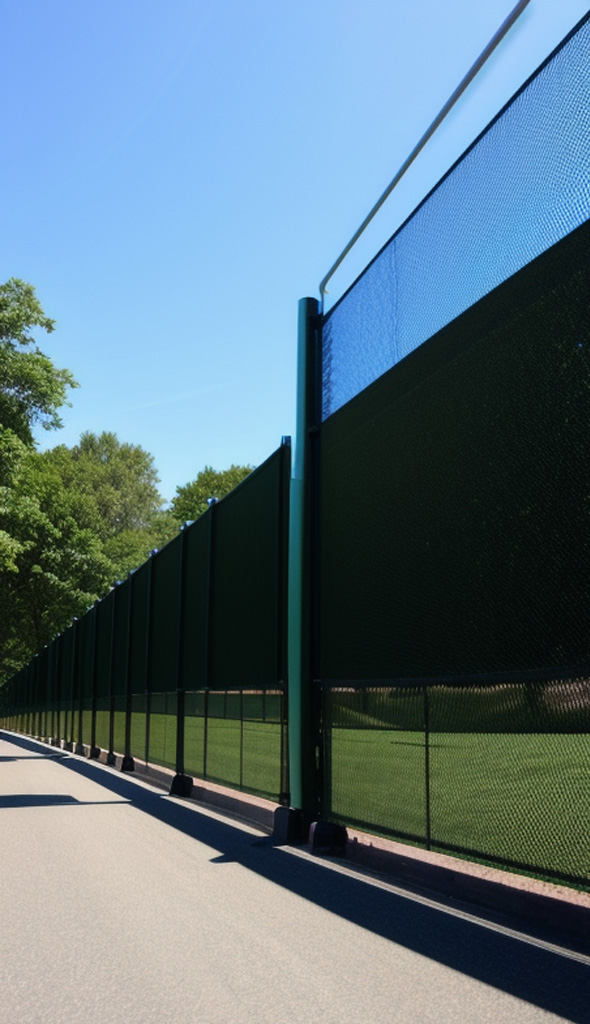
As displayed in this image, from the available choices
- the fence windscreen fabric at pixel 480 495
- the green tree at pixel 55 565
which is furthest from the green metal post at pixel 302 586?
the green tree at pixel 55 565

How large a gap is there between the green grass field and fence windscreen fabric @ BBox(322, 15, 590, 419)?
2.71m

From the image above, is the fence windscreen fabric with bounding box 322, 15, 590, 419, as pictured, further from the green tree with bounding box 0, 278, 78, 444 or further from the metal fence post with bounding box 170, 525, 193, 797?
the green tree with bounding box 0, 278, 78, 444

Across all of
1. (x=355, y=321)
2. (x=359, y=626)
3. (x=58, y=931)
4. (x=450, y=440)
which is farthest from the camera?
(x=355, y=321)

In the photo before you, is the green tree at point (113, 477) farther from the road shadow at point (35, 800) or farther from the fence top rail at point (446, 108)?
the fence top rail at point (446, 108)

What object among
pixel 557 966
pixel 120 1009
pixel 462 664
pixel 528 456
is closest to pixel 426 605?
pixel 462 664

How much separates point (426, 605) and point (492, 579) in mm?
896

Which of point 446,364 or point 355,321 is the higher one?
point 355,321

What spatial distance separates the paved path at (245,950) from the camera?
3787 millimetres

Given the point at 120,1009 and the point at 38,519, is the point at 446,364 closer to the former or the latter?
the point at 120,1009

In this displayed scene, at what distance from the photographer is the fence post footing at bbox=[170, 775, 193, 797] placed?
13516mm

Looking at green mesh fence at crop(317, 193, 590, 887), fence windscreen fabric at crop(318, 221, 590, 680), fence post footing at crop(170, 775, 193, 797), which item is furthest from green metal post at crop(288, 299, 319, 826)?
fence post footing at crop(170, 775, 193, 797)

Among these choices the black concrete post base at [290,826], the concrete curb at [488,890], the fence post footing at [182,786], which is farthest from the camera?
the fence post footing at [182,786]

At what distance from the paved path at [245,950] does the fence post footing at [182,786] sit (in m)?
5.29

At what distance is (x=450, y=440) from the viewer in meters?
6.37
